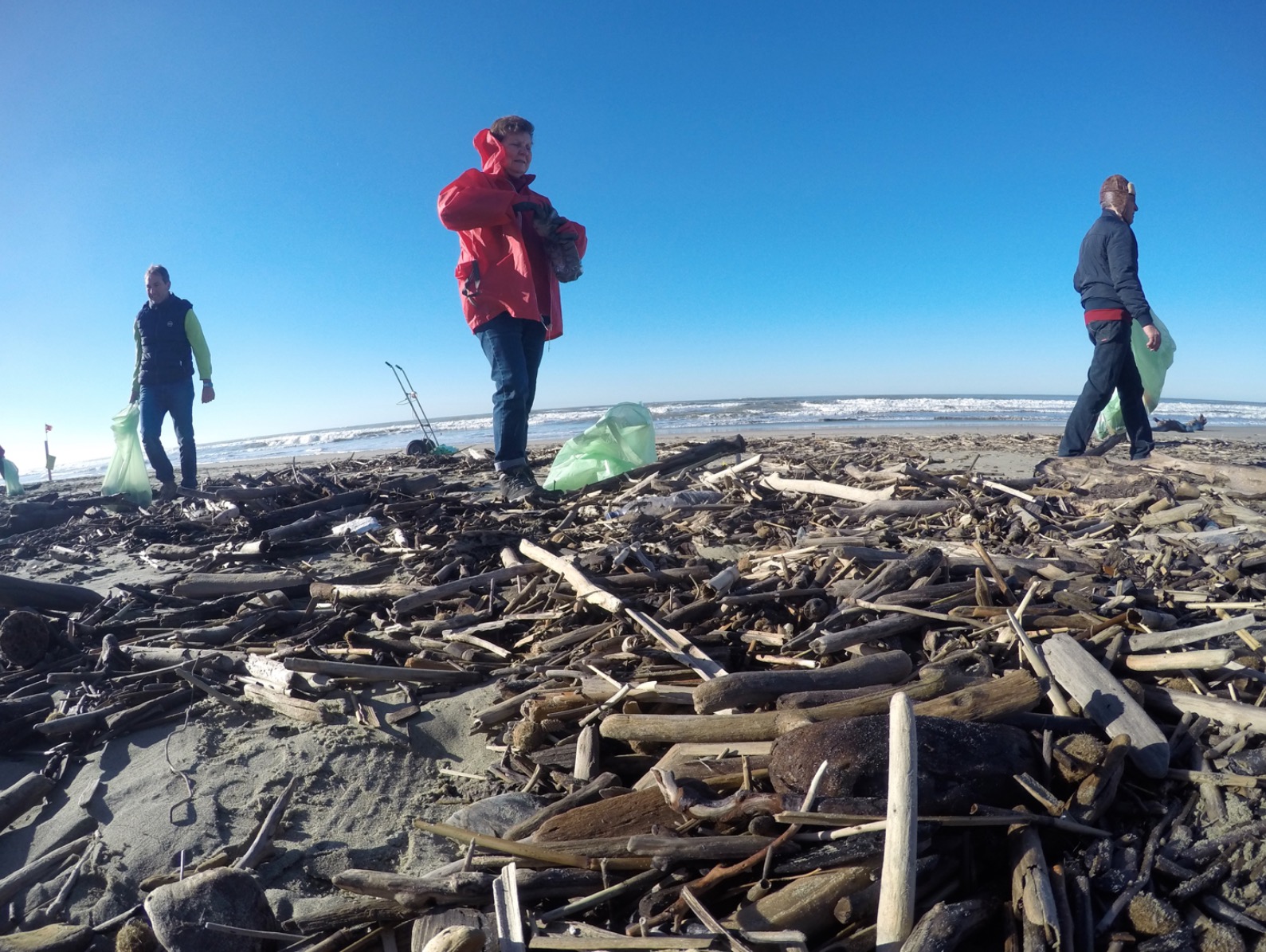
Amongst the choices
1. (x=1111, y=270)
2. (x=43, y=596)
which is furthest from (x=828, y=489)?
(x=43, y=596)

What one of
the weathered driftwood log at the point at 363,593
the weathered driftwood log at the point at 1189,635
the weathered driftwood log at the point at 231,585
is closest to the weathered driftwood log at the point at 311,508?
the weathered driftwood log at the point at 231,585

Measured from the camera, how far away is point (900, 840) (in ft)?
3.99

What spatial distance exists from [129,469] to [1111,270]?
405 inches

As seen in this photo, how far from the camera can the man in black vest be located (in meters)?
7.30

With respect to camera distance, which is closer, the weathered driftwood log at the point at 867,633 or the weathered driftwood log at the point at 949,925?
the weathered driftwood log at the point at 949,925

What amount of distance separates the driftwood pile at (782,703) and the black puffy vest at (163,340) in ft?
14.6

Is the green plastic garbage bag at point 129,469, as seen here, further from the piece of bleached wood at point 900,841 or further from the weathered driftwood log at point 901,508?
the piece of bleached wood at point 900,841

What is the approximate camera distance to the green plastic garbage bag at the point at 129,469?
725cm

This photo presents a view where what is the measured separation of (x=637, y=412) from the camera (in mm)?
6617

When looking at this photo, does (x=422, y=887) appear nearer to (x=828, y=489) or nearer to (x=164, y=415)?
(x=828, y=489)

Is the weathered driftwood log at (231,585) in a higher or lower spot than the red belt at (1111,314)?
lower

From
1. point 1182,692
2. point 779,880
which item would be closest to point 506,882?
point 779,880

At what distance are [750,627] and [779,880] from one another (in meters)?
1.12

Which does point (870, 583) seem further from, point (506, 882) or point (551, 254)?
point (551, 254)
